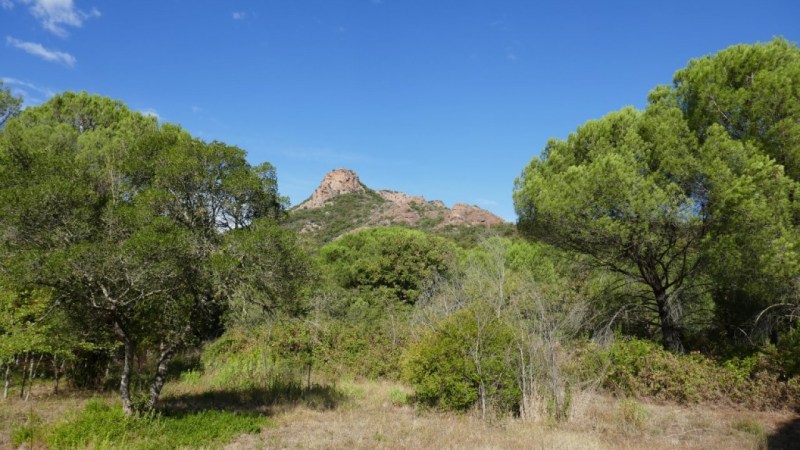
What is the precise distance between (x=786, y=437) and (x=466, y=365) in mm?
6464

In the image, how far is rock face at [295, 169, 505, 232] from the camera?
231 feet

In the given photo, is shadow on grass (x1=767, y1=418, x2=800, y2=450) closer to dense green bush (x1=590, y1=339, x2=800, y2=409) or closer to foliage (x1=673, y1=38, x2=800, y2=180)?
dense green bush (x1=590, y1=339, x2=800, y2=409)

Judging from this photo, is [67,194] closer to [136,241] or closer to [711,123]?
[136,241]

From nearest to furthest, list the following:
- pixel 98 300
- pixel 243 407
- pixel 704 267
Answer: pixel 98 300
pixel 243 407
pixel 704 267

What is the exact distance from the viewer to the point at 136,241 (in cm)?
691

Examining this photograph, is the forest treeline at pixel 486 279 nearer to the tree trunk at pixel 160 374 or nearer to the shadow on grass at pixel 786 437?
the tree trunk at pixel 160 374

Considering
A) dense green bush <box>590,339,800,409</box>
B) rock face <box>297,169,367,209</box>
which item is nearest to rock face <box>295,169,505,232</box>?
rock face <box>297,169,367,209</box>

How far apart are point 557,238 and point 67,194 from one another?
12.3 meters

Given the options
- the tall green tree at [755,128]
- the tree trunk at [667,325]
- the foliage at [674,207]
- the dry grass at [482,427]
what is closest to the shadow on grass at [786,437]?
the dry grass at [482,427]

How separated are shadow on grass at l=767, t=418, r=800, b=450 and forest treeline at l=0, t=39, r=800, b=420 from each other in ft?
4.32

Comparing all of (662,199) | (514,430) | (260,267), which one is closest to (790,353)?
(662,199)

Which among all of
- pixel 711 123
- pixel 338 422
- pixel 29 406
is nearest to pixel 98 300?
pixel 29 406

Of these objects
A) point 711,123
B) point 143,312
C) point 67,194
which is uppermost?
point 711,123

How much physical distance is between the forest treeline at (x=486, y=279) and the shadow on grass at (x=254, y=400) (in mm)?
981
